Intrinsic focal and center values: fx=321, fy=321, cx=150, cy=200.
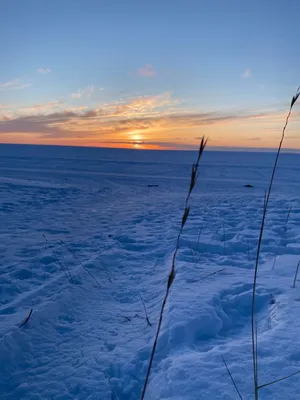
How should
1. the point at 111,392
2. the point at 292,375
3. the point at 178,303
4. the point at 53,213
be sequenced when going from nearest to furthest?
the point at 292,375 < the point at 111,392 < the point at 178,303 < the point at 53,213

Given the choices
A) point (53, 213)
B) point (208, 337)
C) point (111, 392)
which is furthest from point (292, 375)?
→ point (53, 213)

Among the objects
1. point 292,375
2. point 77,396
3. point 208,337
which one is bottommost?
point 77,396

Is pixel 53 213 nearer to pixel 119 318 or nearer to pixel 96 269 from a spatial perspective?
pixel 96 269

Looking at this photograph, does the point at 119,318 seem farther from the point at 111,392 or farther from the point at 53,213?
the point at 53,213

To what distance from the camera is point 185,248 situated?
15.7ft

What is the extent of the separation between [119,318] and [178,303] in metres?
0.55

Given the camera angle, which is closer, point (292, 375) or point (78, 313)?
point (292, 375)

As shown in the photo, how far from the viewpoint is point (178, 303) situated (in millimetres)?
2840

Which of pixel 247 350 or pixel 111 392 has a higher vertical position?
pixel 247 350

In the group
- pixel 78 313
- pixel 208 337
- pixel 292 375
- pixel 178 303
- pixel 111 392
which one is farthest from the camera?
pixel 78 313

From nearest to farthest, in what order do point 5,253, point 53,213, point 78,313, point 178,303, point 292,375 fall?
1. point 292,375
2. point 178,303
3. point 78,313
4. point 5,253
5. point 53,213

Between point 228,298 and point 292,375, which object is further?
point 228,298

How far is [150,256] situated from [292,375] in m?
2.97

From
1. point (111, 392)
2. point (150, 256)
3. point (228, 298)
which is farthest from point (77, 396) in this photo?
point (150, 256)
